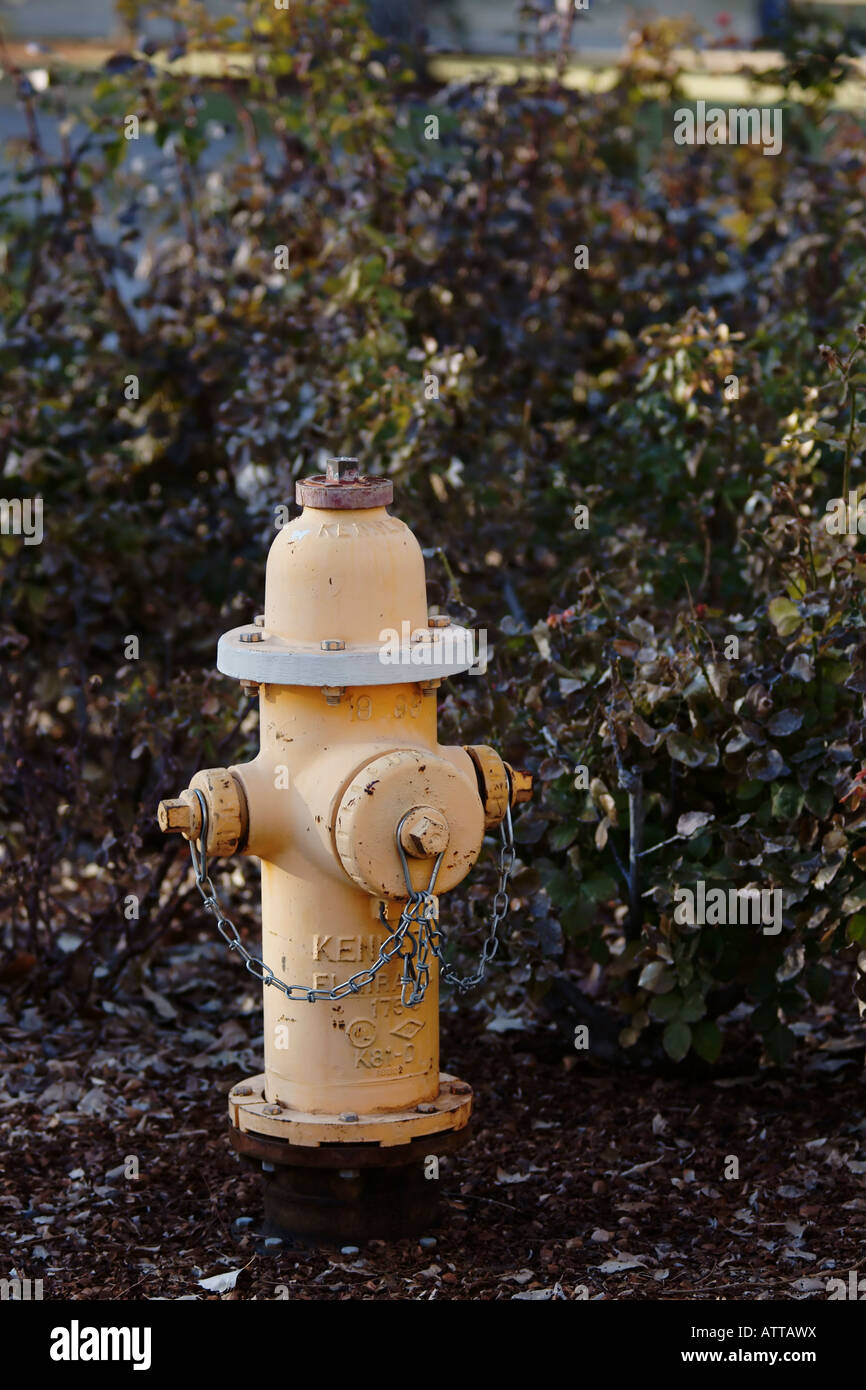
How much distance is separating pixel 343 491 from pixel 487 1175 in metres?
1.51

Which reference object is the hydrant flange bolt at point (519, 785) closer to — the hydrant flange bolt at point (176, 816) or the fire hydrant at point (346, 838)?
the fire hydrant at point (346, 838)

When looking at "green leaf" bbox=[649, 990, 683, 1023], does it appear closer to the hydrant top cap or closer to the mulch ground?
the mulch ground

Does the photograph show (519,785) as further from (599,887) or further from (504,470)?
(504,470)

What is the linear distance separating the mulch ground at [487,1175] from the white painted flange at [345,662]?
1.12 m

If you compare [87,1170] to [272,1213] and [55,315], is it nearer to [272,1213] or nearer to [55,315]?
[272,1213]

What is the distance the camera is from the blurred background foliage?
13.6ft

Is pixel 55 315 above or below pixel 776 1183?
above

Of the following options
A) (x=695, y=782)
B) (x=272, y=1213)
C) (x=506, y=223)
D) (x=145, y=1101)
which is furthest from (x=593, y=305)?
(x=272, y=1213)

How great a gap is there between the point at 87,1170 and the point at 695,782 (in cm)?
159

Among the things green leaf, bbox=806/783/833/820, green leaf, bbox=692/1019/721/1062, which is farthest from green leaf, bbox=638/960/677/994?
green leaf, bbox=806/783/833/820

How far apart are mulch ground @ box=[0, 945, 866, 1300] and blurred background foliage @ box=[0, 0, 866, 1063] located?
156mm

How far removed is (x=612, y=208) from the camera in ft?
22.1

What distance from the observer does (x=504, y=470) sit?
17.9 feet

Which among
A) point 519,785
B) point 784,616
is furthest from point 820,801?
point 519,785
